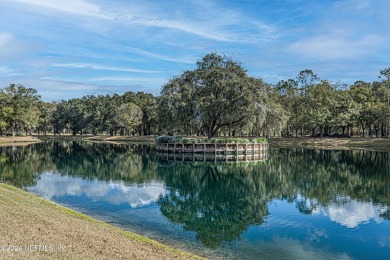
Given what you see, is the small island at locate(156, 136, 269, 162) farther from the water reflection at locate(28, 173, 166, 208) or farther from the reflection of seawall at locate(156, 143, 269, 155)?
the water reflection at locate(28, 173, 166, 208)

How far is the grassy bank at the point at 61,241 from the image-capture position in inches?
448

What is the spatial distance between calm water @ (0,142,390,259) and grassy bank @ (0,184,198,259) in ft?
10.1

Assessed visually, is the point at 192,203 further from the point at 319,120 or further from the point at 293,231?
the point at 319,120

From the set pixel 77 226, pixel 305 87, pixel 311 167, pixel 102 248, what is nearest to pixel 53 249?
pixel 102 248

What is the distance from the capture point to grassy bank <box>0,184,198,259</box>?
1138 cm

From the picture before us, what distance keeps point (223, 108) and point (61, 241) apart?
166 feet

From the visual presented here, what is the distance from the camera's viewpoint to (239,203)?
27469mm

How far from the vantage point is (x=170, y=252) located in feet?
46.3

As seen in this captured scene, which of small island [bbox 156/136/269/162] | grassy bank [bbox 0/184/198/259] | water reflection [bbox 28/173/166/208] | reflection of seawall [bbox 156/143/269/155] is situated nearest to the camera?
grassy bank [bbox 0/184/198/259]

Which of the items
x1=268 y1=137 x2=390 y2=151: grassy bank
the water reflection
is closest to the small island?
the water reflection

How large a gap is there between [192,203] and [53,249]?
53.6ft

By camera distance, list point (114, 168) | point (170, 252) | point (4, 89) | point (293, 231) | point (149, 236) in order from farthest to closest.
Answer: point (4, 89)
point (114, 168)
point (293, 231)
point (149, 236)
point (170, 252)

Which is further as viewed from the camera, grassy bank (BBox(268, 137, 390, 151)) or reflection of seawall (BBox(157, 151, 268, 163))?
grassy bank (BBox(268, 137, 390, 151))

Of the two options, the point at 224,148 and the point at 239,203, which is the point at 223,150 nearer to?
the point at 224,148
